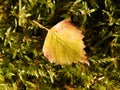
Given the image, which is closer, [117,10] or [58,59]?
[58,59]

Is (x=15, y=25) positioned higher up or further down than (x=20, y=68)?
higher up

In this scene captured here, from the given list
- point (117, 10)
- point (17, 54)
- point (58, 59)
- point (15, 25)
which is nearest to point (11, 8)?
point (15, 25)

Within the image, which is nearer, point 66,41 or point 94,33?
point 66,41

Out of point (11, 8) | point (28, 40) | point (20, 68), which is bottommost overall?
point (20, 68)

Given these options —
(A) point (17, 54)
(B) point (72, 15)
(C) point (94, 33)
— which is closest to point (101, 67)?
(C) point (94, 33)

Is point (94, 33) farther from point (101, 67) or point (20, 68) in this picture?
point (20, 68)

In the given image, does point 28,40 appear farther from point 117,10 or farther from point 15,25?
point 117,10
